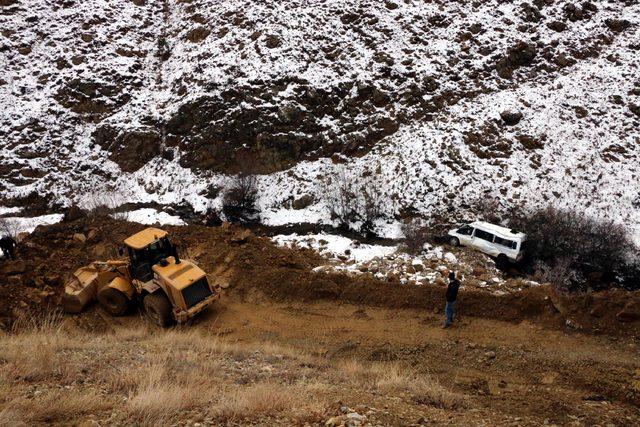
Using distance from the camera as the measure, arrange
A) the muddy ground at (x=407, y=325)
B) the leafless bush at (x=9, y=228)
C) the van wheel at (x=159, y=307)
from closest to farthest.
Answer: the muddy ground at (x=407, y=325) < the van wheel at (x=159, y=307) < the leafless bush at (x=9, y=228)

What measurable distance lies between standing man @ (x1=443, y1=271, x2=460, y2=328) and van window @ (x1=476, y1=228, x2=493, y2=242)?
4.68 meters

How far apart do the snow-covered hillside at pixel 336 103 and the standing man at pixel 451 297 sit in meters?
6.88

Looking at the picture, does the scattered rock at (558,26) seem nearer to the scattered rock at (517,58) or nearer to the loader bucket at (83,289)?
the scattered rock at (517,58)

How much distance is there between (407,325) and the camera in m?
12.1

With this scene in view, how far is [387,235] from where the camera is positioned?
1734cm

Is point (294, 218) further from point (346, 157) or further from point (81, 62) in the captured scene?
point (81, 62)

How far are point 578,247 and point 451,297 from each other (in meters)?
6.64

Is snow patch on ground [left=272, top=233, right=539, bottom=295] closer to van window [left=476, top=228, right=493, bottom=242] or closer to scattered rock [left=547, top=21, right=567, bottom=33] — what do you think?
van window [left=476, top=228, right=493, bottom=242]

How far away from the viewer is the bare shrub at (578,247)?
15.2 m

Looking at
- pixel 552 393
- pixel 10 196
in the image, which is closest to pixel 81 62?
pixel 10 196

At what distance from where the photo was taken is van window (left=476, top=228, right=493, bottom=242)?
15.7 meters

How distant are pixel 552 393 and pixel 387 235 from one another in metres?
9.05

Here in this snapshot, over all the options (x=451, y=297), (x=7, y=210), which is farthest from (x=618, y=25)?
(x=7, y=210)

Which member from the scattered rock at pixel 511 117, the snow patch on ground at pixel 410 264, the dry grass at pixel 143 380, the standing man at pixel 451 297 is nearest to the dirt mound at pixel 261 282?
the snow patch on ground at pixel 410 264
